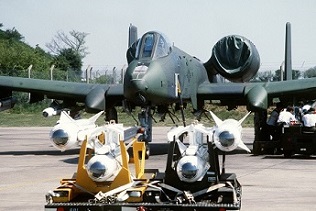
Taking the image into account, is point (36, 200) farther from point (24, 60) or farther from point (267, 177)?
point (24, 60)

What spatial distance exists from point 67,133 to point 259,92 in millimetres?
14786

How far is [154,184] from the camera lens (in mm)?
9922

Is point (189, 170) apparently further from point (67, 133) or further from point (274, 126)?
point (274, 126)

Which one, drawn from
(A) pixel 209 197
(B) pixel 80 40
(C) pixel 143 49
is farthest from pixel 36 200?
(B) pixel 80 40

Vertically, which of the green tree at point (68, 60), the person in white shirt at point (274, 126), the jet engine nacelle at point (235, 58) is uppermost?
the green tree at point (68, 60)

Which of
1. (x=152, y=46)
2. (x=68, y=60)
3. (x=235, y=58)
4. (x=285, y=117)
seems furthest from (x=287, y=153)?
(x=68, y=60)

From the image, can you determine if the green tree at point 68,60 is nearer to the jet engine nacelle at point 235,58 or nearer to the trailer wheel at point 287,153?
the jet engine nacelle at point 235,58

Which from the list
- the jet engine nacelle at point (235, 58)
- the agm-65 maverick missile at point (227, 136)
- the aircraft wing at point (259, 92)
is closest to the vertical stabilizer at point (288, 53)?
the jet engine nacelle at point (235, 58)

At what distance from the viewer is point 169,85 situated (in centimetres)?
2227

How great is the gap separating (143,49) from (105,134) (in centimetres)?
1209

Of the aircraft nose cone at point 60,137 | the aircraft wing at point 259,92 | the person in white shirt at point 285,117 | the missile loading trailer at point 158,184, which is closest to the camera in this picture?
the missile loading trailer at point 158,184

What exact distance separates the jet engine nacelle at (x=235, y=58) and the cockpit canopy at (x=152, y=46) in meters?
6.24

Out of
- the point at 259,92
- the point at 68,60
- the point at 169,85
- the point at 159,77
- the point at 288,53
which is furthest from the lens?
the point at 68,60

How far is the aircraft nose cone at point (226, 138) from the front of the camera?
9.32m
